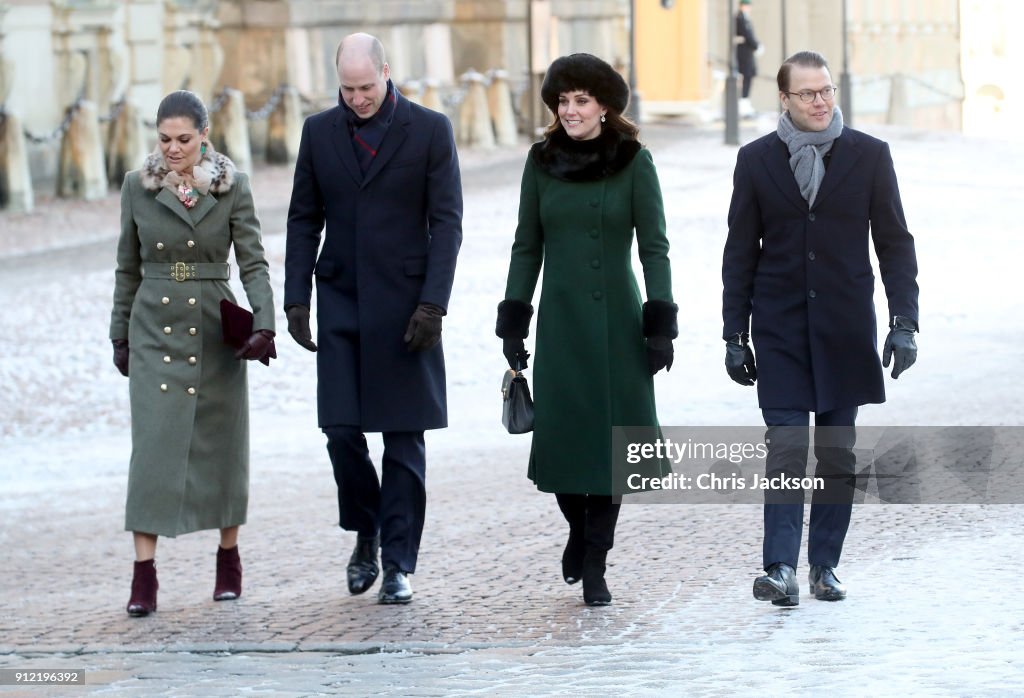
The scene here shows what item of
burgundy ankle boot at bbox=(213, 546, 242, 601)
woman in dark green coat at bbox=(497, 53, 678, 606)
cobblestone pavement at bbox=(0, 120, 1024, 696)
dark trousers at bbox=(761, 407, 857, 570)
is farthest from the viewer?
burgundy ankle boot at bbox=(213, 546, 242, 601)

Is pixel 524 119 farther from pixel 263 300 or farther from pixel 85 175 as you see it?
pixel 263 300

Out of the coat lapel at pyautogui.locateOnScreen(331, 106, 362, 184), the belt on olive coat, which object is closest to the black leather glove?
the belt on olive coat

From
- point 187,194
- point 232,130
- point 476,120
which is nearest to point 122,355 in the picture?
point 187,194

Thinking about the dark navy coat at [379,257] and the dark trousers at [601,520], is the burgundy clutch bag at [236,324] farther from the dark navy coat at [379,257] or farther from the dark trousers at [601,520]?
the dark trousers at [601,520]

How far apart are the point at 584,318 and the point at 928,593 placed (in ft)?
4.37

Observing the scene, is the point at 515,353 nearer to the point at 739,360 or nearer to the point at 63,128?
the point at 739,360

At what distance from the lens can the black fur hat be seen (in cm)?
709

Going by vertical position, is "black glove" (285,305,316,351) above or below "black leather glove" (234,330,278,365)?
above

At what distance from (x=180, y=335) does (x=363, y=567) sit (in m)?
0.98

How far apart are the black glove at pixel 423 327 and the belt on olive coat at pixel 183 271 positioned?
0.71 meters

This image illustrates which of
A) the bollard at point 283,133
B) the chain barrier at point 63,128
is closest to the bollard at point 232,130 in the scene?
the bollard at point 283,133

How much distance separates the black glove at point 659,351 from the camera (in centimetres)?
706

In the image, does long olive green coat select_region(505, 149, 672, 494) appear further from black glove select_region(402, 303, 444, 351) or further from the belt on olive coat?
the belt on olive coat

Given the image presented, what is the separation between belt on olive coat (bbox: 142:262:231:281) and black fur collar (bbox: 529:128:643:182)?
48.1 inches
